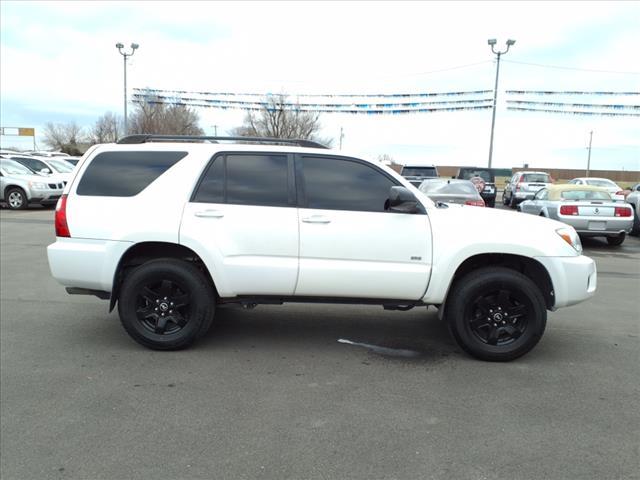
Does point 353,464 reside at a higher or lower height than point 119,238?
lower

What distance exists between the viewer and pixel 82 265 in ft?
14.9

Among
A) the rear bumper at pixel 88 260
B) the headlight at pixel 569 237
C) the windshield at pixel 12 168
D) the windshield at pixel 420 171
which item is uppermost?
the windshield at pixel 420 171

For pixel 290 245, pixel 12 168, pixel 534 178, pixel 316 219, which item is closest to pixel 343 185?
pixel 316 219

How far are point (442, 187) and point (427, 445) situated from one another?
9.74m

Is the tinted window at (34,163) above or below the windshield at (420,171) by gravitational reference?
below

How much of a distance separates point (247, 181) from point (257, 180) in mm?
91

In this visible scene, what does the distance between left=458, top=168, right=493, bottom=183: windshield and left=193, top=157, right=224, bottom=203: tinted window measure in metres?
19.8

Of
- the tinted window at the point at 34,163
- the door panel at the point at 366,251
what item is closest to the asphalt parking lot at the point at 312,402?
the door panel at the point at 366,251

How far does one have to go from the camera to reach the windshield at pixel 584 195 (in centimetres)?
1180

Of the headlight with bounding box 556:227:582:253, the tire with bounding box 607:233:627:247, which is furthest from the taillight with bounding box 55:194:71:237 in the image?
the tire with bounding box 607:233:627:247

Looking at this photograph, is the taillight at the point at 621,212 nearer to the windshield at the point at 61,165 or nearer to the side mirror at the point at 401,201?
the side mirror at the point at 401,201

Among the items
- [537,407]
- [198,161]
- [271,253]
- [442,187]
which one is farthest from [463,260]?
[442,187]

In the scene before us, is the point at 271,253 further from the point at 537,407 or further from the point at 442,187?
the point at 442,187

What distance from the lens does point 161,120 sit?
47.9 meters
